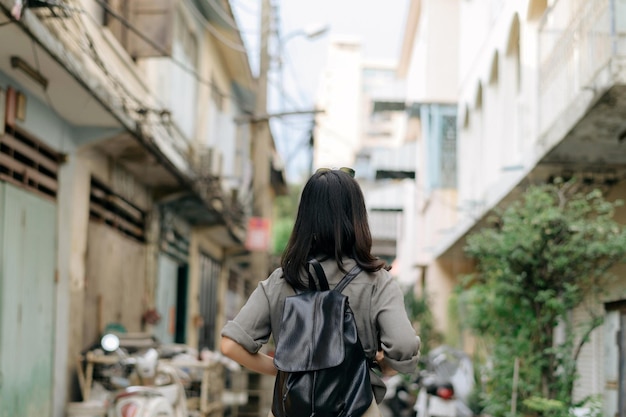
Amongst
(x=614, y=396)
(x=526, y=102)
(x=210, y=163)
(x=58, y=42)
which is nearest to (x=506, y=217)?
(x=614, y=396)

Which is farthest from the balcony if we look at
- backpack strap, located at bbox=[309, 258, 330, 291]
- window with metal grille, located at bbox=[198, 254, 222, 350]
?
window with metal grille, located at bbox=[198, 254, 222, 350]

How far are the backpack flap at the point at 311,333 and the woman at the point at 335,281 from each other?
9 centimetres

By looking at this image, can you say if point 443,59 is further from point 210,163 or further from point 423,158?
point 210,163

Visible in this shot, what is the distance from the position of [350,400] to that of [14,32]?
4.51 meters

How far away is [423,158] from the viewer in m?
21.6

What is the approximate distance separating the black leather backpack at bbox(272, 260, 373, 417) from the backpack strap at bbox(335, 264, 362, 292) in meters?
0.08

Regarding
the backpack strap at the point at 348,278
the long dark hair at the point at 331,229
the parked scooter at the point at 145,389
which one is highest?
the long dark hair at the point at 331,229

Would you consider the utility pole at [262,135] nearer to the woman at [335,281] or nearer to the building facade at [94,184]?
the building facade at [94,184]

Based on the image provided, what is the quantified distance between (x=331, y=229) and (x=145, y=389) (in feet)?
15.1

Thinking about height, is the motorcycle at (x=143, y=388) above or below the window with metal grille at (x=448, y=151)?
below

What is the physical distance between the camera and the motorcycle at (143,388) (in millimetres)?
7156

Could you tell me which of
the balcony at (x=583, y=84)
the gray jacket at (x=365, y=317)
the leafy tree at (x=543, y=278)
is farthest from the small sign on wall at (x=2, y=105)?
the gray jacket at (x=365, y=317)

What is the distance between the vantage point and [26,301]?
8.05m

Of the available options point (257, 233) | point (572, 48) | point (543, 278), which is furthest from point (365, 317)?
point (257, 233)
